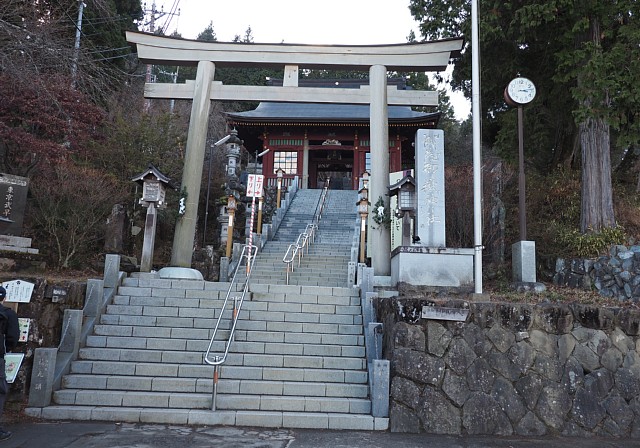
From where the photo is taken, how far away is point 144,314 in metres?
7.68

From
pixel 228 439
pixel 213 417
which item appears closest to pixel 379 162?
pixel 213 417

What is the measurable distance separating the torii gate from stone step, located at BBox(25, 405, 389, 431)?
6.59 m

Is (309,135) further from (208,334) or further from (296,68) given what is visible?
(208,334)

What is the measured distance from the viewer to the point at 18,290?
21.1ft

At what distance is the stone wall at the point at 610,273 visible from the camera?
9.27 m

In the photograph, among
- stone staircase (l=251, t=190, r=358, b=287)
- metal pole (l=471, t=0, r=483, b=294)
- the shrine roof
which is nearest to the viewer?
metal pole (l=471, t=0, r=483, b=294)

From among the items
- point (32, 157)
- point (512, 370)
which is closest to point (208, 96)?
point (32, 157)

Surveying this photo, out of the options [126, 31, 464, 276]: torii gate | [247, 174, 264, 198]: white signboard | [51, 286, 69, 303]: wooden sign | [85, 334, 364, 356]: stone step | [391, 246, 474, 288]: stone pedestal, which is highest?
[126, 31, 464, 276]: torii gate

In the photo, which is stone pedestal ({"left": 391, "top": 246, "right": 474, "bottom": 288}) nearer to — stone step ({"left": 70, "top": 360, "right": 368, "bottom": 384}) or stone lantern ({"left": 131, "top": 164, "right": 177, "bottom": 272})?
stone step ({"left": 70, "top": 360, "right": 368, "bottom": 384})

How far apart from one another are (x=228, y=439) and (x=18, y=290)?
3658 mm

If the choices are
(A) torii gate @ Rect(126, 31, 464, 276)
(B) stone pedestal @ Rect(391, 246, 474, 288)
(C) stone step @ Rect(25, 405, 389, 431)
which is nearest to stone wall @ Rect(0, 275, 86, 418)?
(C) stone step @ Rect(25, 405, 389, 431)

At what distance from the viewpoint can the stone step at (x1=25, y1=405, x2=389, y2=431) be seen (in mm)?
5629

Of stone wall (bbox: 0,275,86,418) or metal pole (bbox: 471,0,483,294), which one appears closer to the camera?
stone wall (bbox: 0,275,86,418)

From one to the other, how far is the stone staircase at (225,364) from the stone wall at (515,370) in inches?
28.7
